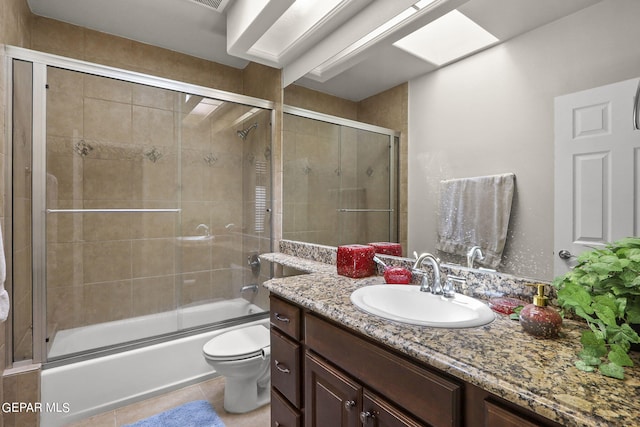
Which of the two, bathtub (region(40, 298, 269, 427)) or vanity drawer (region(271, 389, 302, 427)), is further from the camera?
bathtub (region(40, 298, 269, 427))

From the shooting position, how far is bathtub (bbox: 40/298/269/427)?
1740 mm

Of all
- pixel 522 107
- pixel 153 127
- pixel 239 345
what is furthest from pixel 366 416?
pixel 153 127

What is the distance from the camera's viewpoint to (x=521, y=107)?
1.05 metres

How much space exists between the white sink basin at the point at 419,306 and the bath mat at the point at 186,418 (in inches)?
50.6

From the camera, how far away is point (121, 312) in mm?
2395

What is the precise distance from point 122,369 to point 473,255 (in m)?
2.18

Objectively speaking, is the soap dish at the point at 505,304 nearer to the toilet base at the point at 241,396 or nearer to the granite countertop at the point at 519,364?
the granite countertop at the point at 519,364

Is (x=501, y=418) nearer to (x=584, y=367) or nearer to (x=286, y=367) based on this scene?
(x=584, y=367)

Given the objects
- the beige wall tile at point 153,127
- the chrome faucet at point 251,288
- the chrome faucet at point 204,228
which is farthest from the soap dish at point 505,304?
the beige wall tile at point 153,127

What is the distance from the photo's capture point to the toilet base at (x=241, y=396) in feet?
6.07

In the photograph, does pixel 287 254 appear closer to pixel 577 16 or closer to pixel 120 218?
pixel 120 218

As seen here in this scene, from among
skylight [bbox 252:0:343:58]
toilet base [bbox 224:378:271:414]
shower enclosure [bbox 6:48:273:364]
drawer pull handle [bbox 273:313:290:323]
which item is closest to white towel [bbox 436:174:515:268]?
drawer pull handle [bbox 273:313:290:323]

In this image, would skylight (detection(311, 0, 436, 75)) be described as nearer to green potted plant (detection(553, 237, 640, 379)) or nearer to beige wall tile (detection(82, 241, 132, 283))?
green potted plant (detection(553, 237, 640, 379))

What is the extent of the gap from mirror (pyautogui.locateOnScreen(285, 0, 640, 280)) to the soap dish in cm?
12
